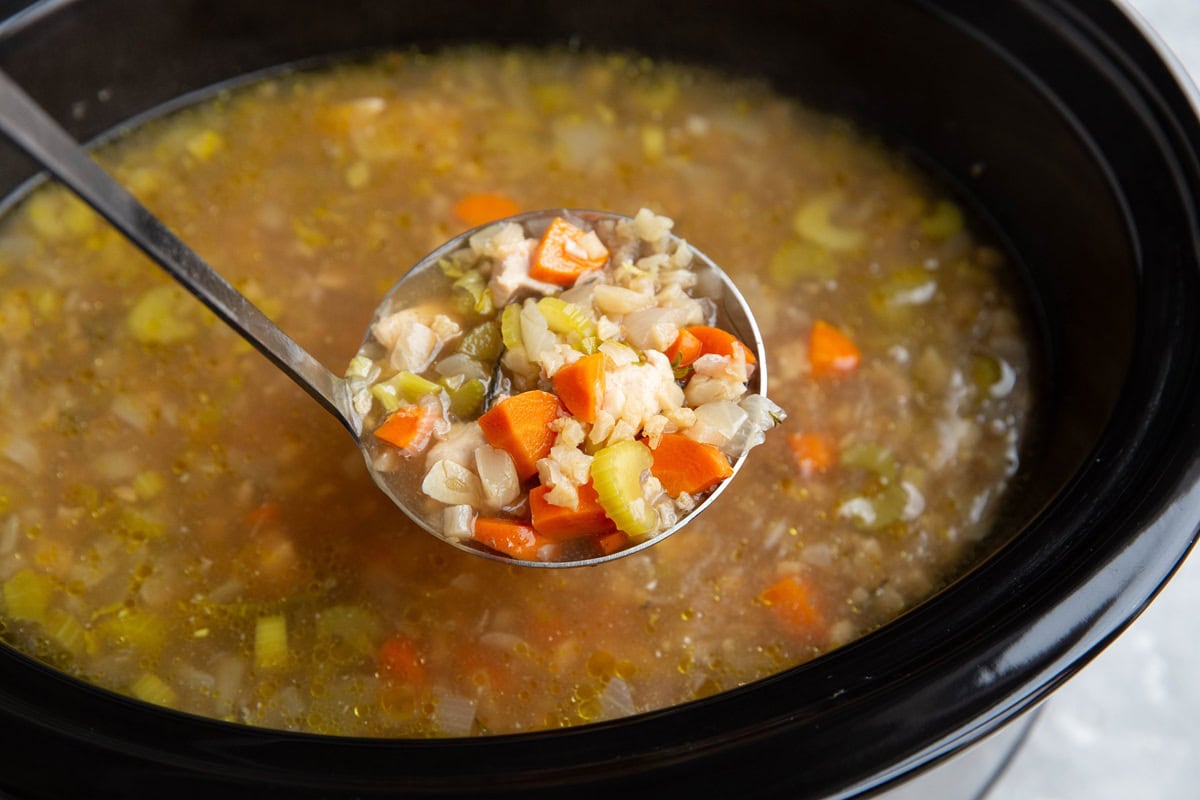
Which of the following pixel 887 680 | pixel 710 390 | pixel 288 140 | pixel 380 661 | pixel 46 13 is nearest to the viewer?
pixel 887 680

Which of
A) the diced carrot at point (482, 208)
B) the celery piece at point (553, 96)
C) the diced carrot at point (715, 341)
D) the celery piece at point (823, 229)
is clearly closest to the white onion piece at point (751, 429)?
the diced carrot at point (715, 341)

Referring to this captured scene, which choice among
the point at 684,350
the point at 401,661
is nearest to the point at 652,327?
the point at 684,350

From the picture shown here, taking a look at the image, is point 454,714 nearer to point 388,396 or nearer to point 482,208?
point 388,396

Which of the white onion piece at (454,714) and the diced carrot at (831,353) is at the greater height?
the diced carrot at (831,353)

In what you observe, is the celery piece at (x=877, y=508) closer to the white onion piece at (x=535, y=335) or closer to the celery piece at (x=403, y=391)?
the white onion piece at (x=535, y=335)

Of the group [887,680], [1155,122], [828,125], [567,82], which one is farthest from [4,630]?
[1155,122]

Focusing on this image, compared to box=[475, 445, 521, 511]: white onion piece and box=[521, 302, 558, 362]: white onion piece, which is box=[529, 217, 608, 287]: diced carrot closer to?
box=[521, 302, 558, 362]: white onion piece

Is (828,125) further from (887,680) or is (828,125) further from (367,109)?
(887,680)
